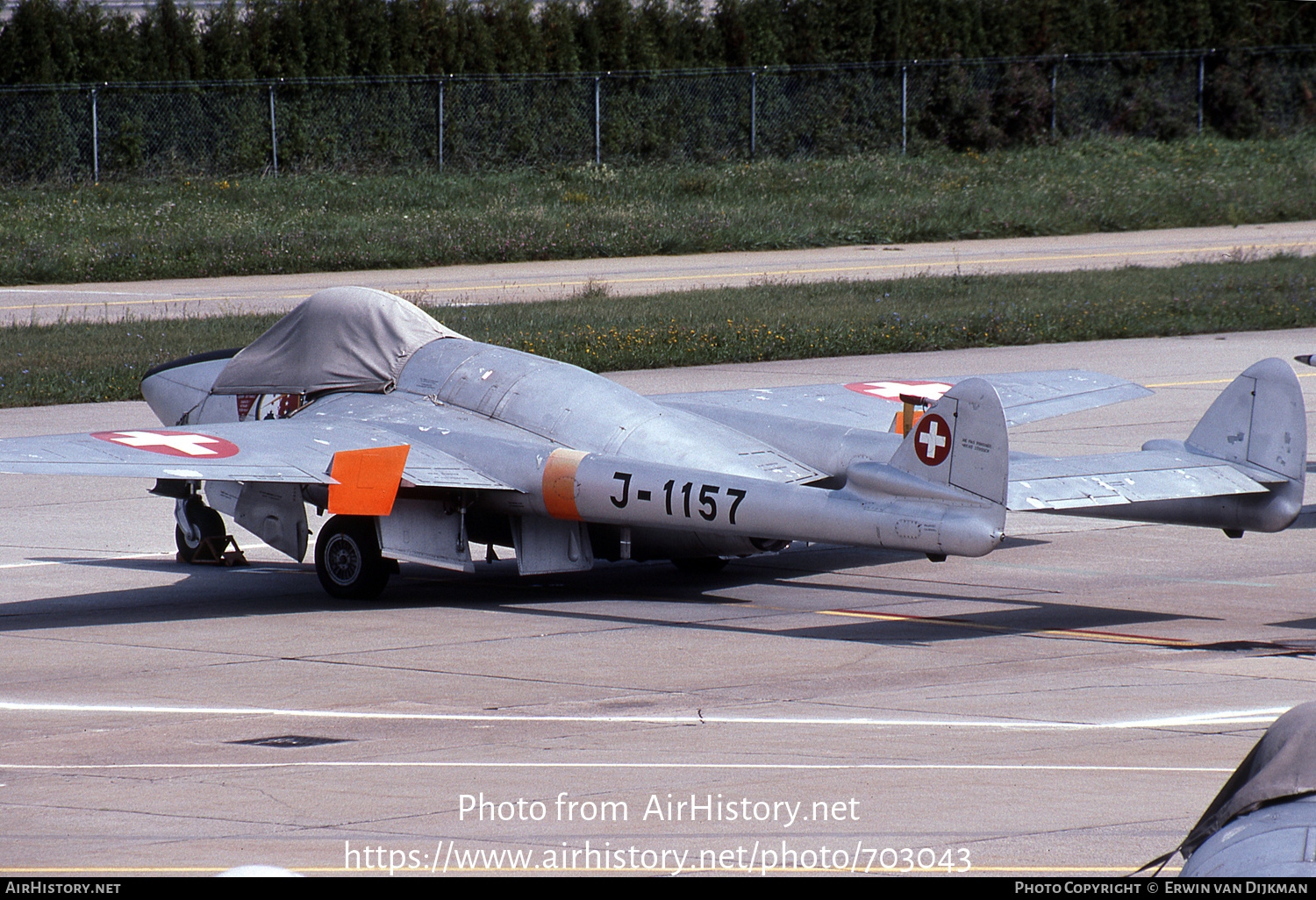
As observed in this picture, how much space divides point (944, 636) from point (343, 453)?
4.49m

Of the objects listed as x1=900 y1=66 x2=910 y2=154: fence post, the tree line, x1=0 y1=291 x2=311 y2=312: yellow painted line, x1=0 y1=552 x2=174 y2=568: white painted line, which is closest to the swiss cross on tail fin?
x1=0 y1=552 x2=174 y2=568: white painted line

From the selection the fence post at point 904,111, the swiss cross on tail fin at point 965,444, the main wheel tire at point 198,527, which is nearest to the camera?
the swiss cross on tail fin at point 965,444

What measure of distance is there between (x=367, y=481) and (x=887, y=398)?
5.69 metres

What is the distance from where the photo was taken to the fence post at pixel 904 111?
51.5m

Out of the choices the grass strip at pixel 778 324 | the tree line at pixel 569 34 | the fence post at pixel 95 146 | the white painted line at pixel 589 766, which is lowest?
the grass strip at pixel 778 324

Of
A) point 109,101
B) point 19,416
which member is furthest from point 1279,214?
point 19,416

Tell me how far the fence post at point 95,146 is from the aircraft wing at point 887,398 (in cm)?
3119

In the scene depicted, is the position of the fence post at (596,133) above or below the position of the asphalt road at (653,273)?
above

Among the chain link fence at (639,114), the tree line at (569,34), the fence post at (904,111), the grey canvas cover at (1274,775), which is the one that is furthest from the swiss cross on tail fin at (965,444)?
the fence post at (904,111)

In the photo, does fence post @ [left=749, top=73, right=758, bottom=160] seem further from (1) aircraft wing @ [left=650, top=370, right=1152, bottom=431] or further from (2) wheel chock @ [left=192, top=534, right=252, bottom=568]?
(2) wheel chock @ [left=192, top=534, right=252, bottom=568]

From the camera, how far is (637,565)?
15000 millimetres

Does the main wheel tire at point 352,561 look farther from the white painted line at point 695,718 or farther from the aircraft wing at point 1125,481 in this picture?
the aircraft wing at point 1125,481

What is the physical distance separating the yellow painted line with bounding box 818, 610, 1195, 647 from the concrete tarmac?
0.13ft
